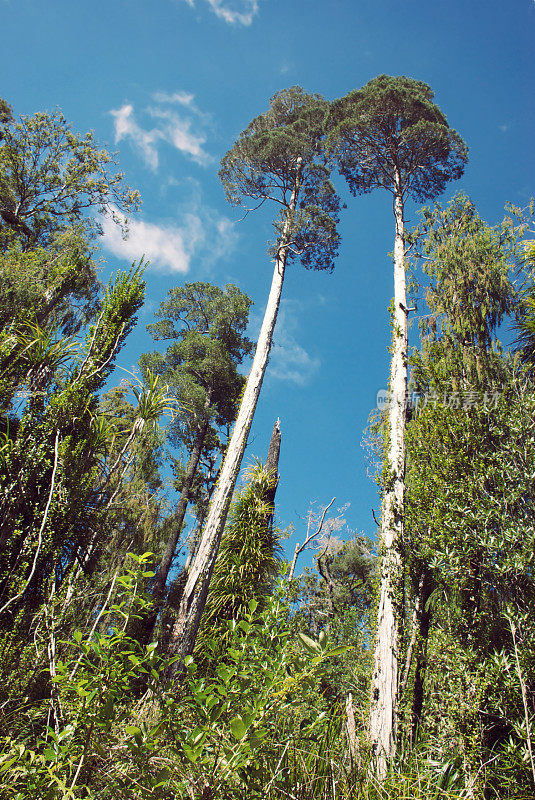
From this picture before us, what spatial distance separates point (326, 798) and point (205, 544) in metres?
3.84

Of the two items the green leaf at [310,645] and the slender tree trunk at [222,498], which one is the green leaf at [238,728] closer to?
the green leaf at [310,645]

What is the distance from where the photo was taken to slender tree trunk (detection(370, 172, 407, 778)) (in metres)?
4.28

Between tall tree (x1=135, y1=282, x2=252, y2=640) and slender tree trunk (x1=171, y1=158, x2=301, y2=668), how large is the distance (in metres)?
4.59

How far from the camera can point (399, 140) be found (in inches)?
369

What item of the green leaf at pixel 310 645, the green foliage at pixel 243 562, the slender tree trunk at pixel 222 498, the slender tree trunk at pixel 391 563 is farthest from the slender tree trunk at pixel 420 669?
the green leaf at pixel 310 645

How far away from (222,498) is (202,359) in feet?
26.3

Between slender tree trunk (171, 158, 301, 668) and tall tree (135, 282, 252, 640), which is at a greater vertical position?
tall tree (135, 282, 252, 640)

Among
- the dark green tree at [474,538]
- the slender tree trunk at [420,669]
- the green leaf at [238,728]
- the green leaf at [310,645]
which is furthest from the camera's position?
the slender tree trunk at [420,669]

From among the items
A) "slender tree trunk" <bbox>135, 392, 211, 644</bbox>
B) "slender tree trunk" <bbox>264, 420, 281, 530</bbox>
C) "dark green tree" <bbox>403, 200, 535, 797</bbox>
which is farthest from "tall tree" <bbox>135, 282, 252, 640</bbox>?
"dark green tree" <bbox>403, 200, 535, 797</bbox>

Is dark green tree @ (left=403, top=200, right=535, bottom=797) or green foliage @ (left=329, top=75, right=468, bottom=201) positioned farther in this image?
green foliage @ (left=329, top=75, right=468, bottom=201)

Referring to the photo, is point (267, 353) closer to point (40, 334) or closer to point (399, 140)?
point (40, 334)

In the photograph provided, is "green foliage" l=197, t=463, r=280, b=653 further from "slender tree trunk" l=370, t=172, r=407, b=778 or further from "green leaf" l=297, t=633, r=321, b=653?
"green leaf" l=297, t=633, r=321, b=653

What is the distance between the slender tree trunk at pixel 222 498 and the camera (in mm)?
4965

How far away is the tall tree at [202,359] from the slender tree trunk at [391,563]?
240 inches
